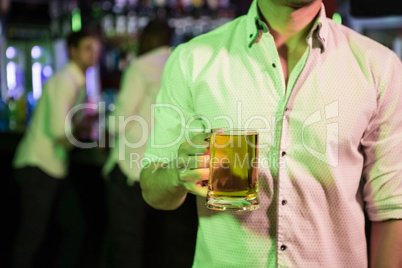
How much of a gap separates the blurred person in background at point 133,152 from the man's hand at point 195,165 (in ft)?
6.84

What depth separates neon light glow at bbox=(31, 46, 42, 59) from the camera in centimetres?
717

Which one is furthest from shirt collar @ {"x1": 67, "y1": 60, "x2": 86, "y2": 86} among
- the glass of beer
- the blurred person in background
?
the glass of beer

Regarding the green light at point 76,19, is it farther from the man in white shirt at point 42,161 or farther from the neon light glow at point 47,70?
the man in white shirt at point 42,161

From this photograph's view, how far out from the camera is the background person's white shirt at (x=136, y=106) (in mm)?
3469

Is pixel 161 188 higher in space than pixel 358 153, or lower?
lower

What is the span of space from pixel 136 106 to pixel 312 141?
2236 mm

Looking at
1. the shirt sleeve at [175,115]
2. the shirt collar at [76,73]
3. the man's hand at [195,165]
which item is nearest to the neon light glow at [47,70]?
the shirt collar at [76,73]

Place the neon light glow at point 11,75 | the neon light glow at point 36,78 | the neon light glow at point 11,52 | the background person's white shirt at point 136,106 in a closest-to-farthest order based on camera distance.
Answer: the background person's white shirt at point 136,106, the neon light glow at point 11,52, the neon light glow at point 11,75, the neon light glow at point 36,78

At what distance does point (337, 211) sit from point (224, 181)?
0.40m

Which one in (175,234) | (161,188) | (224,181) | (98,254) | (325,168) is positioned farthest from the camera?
(98,254)

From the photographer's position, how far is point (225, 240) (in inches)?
60.8

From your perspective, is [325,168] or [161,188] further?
[161,188]

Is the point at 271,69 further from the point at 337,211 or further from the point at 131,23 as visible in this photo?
the point at 131,23

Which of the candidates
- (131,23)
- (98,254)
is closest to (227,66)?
(98,254)
